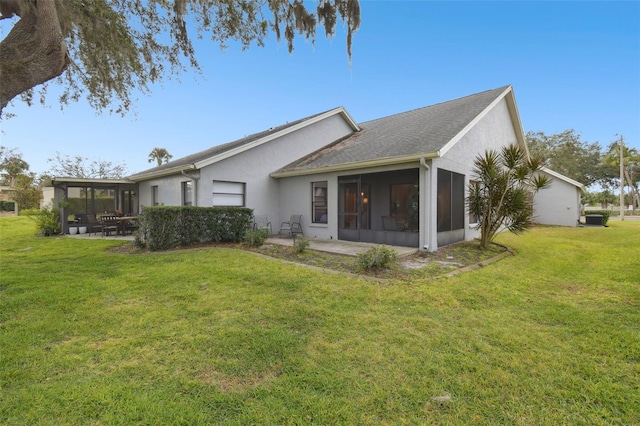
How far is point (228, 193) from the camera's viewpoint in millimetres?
11281

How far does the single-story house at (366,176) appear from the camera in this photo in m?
8.77

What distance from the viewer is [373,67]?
51.4 ft

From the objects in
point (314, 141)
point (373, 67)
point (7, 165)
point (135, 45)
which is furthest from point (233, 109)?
point (7, 165)

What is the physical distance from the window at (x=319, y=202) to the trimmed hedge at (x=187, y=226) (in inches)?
106

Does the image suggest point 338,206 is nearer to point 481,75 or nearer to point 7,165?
point 481,75

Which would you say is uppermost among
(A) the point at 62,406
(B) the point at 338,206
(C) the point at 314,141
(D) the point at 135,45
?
(D) the point at 135,45

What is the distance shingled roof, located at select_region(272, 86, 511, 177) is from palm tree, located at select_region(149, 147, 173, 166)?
1511 inches

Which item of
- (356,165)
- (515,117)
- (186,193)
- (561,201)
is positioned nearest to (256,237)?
(356,165)

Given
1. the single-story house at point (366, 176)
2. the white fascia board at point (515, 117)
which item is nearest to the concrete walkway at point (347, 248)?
the single-story house at point (366, 176)

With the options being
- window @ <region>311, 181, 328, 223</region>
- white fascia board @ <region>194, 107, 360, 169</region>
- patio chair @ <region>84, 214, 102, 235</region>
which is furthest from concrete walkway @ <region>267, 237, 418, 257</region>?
patio chair @ <region>84, 214, 102, 235</region>

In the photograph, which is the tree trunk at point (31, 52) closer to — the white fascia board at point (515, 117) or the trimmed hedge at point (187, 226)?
the trimmed hedge at point (187, 226)

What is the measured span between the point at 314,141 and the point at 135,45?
8.04m

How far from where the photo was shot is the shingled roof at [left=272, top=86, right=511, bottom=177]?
28.3 ft

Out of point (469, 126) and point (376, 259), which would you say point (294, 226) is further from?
point (469, 126)
